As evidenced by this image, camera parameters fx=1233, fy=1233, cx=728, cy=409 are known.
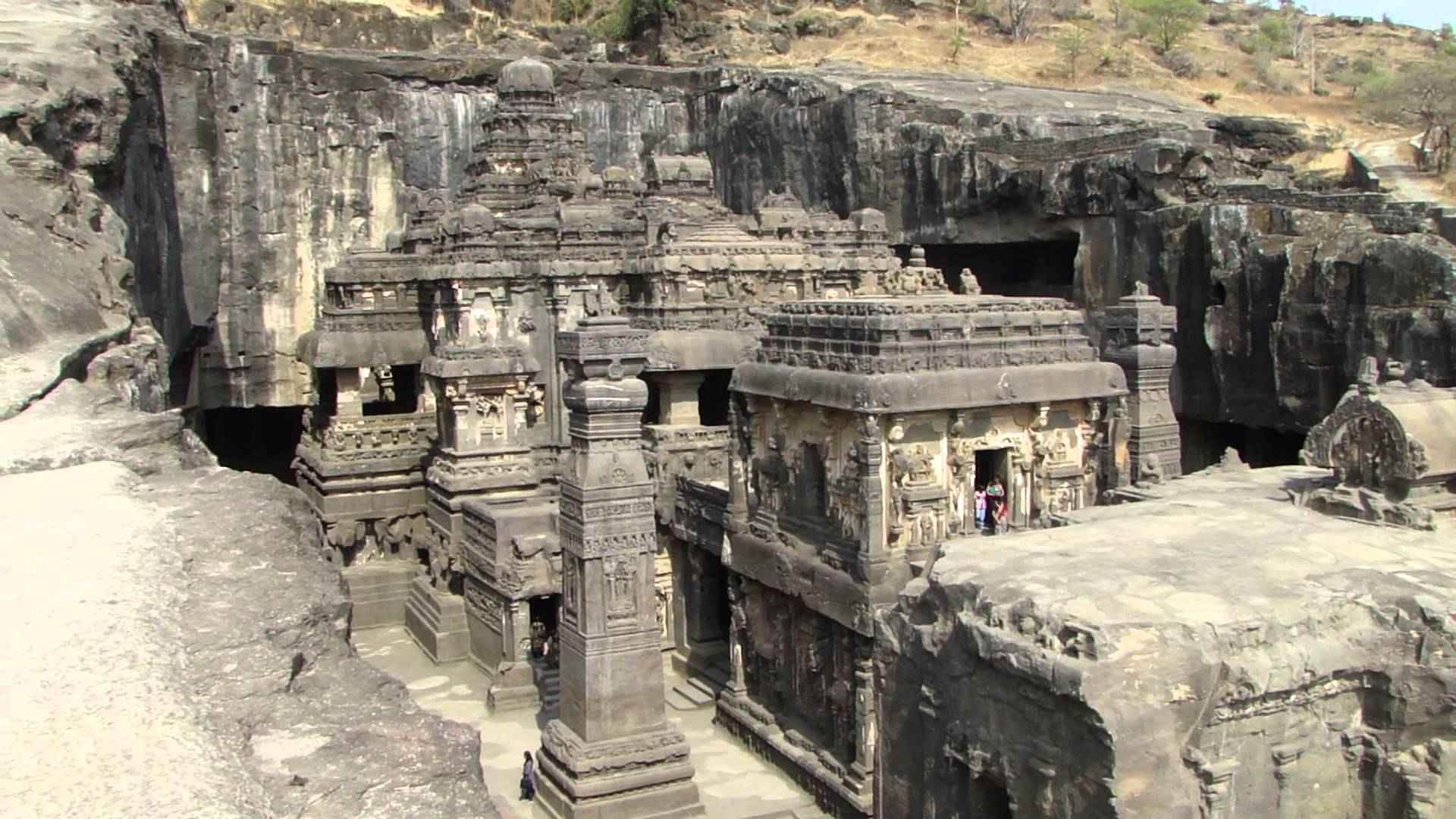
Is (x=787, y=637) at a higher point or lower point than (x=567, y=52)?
lower

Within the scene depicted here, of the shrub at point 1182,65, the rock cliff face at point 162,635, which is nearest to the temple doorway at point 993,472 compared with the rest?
the rock cliff face at point 162,635

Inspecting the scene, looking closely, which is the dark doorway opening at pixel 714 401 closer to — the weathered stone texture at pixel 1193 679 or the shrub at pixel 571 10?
the weathered stone texture at pixel 1193 679

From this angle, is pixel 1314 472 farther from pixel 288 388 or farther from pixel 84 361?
pixel 288 388

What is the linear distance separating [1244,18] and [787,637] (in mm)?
47884

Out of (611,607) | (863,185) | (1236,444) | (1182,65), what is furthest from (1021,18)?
(611,607)

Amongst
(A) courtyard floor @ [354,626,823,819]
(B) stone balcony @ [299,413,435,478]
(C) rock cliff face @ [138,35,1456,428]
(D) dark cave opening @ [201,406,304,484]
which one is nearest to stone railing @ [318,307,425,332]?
(B) stone balcony @ [299,413,435,478]

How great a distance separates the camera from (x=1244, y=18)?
5234cm

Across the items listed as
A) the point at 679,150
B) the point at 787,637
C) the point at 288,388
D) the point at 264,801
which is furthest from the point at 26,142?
the point at 679,150

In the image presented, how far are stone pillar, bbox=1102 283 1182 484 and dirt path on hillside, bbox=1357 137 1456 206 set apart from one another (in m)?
10.1

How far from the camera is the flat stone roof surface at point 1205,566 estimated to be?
7801 millimetres

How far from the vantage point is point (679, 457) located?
17.7 meters

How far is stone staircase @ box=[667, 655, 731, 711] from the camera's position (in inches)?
623

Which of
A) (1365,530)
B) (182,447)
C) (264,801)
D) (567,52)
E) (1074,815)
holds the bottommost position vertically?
(1074,815)

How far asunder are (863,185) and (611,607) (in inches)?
757
